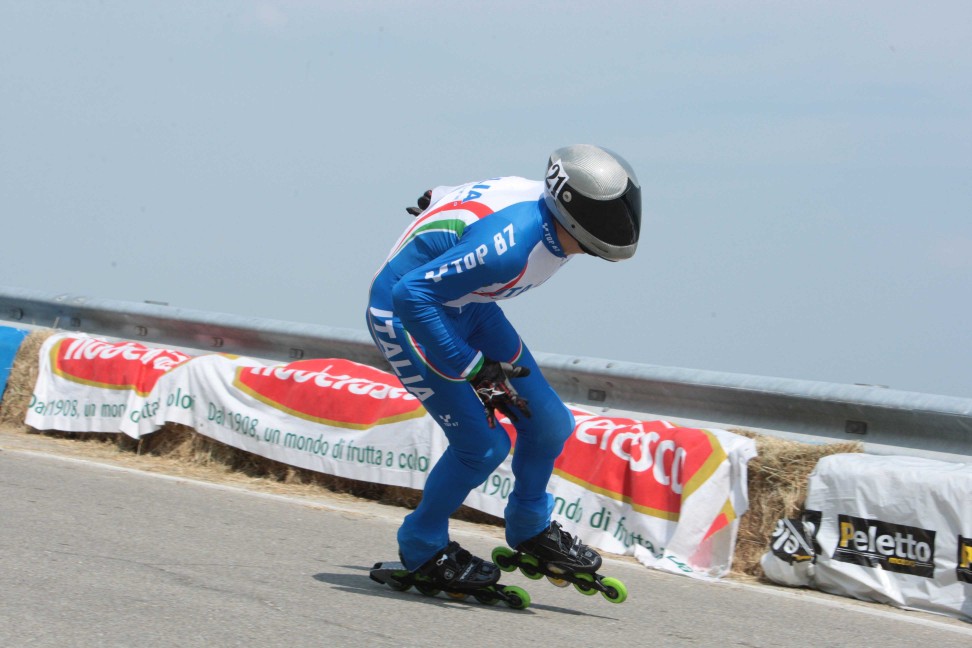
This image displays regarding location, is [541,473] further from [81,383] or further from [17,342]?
[17,342]

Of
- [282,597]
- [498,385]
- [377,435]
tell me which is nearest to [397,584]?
[282,597]

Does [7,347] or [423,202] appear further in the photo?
[7,347]

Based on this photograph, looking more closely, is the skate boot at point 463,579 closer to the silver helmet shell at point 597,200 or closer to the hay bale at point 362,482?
the silver helmet shell at point 597,200

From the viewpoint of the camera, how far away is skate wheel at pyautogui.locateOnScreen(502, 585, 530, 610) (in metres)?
5.07

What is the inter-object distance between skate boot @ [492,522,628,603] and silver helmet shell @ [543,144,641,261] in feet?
4.38

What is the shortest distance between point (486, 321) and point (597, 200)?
0.89 meters

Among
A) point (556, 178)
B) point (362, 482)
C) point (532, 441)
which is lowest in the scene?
point (362, 482)

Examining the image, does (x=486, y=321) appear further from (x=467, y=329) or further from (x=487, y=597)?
(x=487, y=597)

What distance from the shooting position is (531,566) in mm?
5344

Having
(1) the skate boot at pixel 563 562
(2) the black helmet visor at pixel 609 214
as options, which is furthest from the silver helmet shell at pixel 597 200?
(1) the skate boot at pixel 563 562

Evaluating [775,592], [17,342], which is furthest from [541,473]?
[17,342]

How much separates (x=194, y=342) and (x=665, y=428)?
5.09 metres

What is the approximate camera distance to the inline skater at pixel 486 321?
4711 millimetres

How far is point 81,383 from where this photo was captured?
30.6 ft
